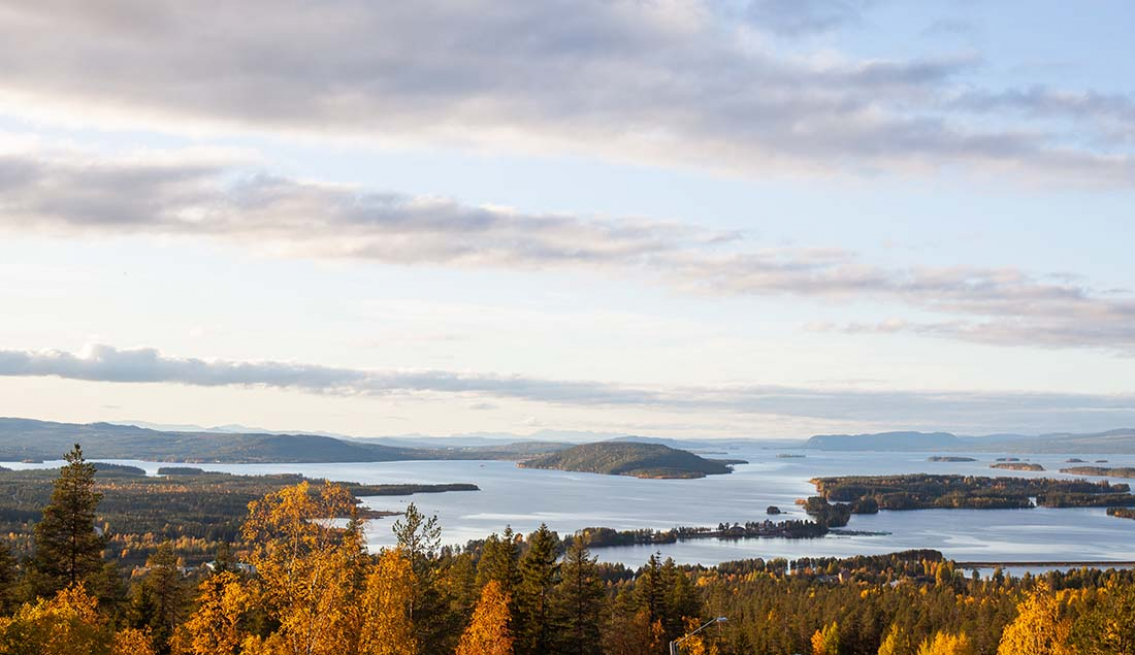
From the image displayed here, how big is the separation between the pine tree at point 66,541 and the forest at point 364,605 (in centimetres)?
8

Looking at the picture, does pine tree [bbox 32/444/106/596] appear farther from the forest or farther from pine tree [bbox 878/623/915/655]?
pine tree [bbox 878/623/915/655]

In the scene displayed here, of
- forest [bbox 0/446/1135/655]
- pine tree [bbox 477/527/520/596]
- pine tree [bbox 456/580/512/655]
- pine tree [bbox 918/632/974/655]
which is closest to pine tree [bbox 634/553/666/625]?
forest [bbox 0/446/1135/655]

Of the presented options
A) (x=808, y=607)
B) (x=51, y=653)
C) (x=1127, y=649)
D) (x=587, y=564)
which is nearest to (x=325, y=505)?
(x=51, y=653)

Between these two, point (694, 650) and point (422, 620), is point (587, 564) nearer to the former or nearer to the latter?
point (694, 650)

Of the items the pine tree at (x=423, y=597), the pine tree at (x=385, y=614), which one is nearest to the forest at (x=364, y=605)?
the pine tree at (x=385, y=614)

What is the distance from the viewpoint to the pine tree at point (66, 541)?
172 ft

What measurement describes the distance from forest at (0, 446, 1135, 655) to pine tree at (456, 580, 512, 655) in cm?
13

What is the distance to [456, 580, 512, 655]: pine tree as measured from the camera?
5600 cm

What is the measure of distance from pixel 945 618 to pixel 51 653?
131 m

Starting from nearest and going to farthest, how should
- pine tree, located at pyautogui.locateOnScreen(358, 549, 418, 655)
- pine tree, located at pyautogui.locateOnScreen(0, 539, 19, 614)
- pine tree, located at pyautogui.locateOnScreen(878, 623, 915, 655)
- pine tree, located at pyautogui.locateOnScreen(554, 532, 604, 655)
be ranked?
pine tree, located at pyautogui.locateOnScreen(358, 549, 418, 655) < pine tree, located at pyautogui.locateOnScreen(0, 539, 19, 614) < pine tree, located at pyautogui.locateOnScreen(554, 532, 604, 655) < pine tree, located at pyautogui.locateOnScreen(878, 623, 915, 655)

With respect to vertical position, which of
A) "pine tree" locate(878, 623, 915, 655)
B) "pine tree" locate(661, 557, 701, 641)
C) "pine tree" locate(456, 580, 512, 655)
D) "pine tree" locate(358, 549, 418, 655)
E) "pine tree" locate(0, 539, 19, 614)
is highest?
"pine tree" locate(358, 549, 418, 655)

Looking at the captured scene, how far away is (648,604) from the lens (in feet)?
266

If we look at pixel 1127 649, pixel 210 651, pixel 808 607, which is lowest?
pixel 808 607

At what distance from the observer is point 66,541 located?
Result: 53.3 metres
